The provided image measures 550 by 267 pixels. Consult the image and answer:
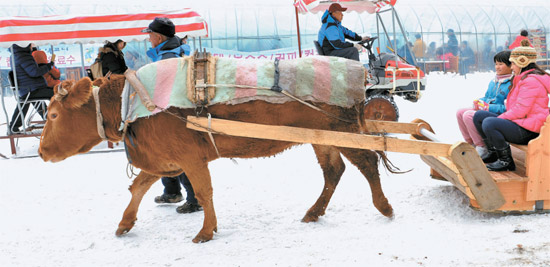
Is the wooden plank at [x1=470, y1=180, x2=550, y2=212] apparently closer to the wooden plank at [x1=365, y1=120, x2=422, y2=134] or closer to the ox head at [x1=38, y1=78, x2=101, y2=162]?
the wooden plank at [x1=365, y1=120, x2=422, y2=134]

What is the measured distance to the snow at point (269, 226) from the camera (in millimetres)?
3406

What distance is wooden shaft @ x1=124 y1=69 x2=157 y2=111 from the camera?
3.74 metres

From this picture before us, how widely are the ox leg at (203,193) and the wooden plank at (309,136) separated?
0.46 m

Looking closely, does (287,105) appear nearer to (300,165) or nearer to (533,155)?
(533,155)

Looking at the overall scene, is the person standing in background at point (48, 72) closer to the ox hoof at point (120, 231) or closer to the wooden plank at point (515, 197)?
the ox hoof at point (120, 231)

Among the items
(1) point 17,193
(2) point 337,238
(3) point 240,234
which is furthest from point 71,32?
(2) point 337,238

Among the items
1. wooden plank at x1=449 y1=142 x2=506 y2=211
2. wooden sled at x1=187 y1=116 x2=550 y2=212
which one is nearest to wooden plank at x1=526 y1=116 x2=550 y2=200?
wooden sled at x1=187 y1=116 x2=550 y2=212

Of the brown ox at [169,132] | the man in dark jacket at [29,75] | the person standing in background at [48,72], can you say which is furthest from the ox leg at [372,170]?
the person standing in background at [48,72]

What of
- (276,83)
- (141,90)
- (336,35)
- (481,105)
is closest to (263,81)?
(276,83)

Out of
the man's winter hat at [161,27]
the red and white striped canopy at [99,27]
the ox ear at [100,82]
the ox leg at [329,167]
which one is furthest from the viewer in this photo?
the red and white striped canopy at [99,27]

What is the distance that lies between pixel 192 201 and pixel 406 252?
93.7 inches

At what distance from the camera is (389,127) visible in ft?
15.0

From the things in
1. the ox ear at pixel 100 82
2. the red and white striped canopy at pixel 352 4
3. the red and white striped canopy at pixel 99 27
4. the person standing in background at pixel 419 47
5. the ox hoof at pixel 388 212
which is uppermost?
the red and white striped canopy at pixel 352 4

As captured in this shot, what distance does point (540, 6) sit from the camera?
26.1 metres
